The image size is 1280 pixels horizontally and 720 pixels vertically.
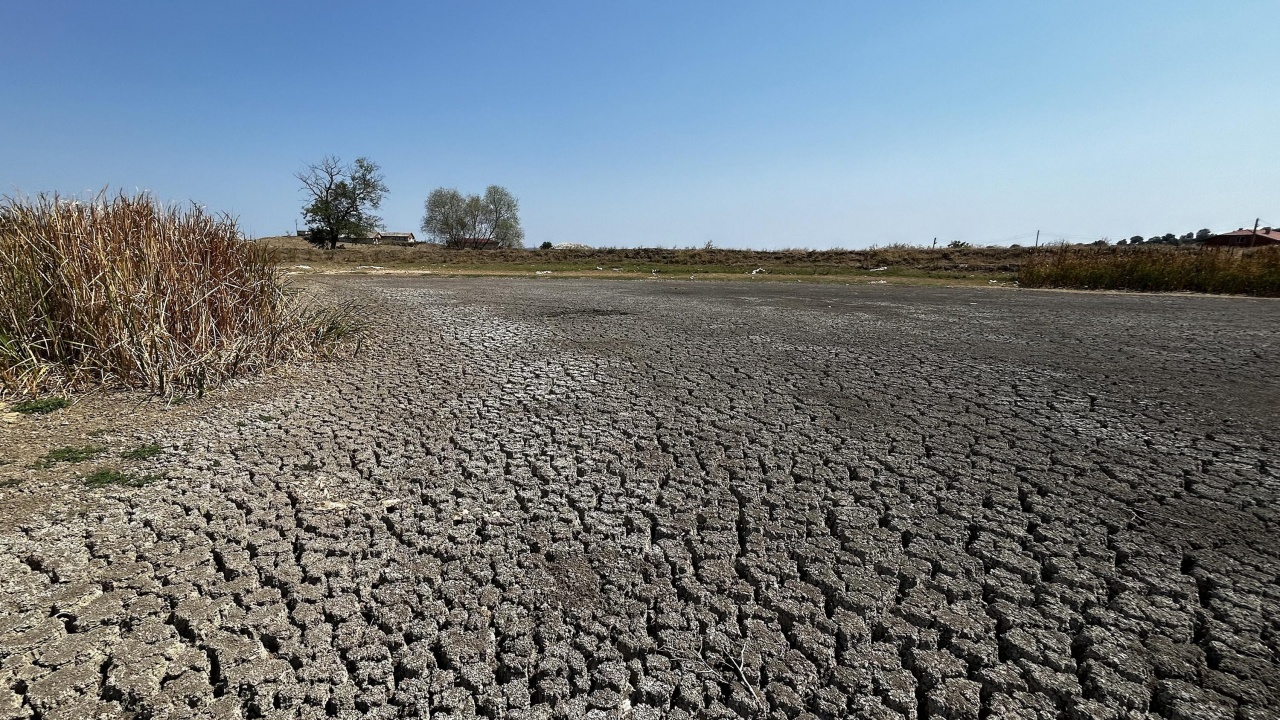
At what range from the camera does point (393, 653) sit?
1.92m

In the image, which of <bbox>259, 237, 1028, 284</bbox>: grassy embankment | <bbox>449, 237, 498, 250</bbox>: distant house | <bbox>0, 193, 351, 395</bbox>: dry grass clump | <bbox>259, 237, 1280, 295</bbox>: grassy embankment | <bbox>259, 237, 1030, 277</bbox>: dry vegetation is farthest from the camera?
<bbox>449, 237, 498, 250</bbox>: distant house

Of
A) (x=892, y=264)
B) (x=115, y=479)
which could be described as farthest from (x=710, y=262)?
(x=115, y=479)

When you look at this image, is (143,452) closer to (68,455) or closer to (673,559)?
(68,455)

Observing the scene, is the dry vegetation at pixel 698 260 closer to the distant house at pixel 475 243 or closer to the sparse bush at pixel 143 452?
the distant house at pixel 475 243

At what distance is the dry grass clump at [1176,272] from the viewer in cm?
1434

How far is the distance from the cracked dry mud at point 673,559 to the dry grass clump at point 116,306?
104 cm

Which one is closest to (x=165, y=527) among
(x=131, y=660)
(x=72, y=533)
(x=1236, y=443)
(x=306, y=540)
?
(x=72, y=533)

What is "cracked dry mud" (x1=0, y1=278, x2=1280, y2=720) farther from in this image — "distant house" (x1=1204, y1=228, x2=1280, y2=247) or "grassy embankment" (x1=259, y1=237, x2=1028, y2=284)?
"distant house" (x1=1204, y1=228, x2=1280, y2=247)

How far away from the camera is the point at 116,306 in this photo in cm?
450

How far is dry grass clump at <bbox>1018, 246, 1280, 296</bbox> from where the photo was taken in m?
14.3

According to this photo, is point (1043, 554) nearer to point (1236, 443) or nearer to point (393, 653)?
point (1236, 443)

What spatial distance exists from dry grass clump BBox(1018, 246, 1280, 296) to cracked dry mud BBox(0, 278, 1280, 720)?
1383 cm

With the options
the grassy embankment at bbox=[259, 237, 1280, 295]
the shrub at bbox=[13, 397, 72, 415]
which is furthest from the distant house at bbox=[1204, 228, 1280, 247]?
the shrub at bbox=[13, 397, 72, 415]

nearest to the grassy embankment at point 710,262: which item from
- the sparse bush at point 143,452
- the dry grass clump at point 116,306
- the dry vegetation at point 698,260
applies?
the dry vegetation at point 698,260
